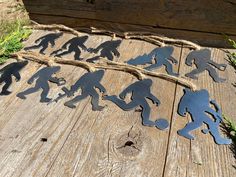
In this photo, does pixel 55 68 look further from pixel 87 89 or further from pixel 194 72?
pixel 194 72

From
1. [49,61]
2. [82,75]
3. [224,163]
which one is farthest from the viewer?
[49,61]

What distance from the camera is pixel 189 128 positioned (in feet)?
4.90

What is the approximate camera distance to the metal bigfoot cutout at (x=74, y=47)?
216cm

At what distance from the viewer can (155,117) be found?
159 cm

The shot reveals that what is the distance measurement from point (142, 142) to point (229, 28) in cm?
143

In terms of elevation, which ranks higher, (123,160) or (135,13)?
(135,13)

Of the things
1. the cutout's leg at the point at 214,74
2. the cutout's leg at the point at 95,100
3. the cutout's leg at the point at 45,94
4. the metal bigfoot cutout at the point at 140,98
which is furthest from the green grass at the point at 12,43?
the cutout's leg at the point at 214,74

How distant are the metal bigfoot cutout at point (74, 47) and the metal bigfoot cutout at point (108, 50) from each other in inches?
3.3

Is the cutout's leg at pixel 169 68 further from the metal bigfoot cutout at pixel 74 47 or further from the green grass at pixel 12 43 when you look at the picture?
the green grass at pixel 12 43

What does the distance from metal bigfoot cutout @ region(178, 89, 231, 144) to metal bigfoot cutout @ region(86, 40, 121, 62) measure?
563 mm

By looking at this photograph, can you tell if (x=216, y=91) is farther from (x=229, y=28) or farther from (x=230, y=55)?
(x=229, y=28)

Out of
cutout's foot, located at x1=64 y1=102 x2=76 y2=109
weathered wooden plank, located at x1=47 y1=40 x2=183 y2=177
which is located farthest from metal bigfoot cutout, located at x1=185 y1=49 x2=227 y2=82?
cutout's foot, located at x1=64 y1=102 x2=76 y2=109

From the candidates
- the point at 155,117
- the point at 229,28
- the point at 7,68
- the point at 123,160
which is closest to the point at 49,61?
the point at 7,68

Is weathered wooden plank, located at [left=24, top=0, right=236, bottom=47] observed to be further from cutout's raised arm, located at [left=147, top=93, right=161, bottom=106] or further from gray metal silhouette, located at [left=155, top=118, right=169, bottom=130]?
gray metal silhouette, located at [left=155, top=118, right=169, bottom=130]
